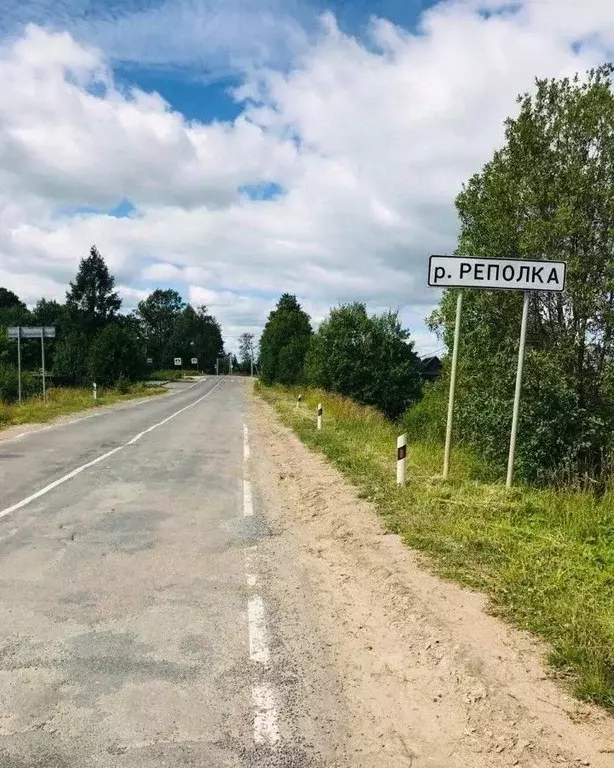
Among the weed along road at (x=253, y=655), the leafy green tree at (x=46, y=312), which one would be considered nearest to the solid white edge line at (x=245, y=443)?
the weed along road at (x=253, y=655)

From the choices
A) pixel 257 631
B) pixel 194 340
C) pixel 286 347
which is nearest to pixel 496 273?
pixel 257 631

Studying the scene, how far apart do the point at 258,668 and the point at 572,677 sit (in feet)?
6.43

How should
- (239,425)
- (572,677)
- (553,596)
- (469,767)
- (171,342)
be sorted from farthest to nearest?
(171,342) < (239,425) < (553,596) < (572,677) < (469,767)

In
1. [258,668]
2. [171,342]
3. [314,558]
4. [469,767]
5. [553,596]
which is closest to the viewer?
[469,767]

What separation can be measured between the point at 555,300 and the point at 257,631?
32.6 ft

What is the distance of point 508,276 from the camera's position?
8.95 metres

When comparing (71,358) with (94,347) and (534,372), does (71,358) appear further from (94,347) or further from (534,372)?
(534,372)

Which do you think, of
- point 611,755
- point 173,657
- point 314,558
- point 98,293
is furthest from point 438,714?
point 98,293

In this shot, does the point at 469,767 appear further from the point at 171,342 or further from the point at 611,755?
the point at 171,342

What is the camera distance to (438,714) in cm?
355

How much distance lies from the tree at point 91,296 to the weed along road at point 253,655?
265 ft

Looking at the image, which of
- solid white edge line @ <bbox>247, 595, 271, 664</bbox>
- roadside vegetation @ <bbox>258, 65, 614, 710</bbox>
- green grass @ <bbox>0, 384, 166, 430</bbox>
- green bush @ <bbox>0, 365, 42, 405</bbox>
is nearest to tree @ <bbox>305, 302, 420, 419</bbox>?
green grass @ <bbox>0, 384, 166, 430</bbox>

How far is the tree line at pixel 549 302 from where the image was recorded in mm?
11703

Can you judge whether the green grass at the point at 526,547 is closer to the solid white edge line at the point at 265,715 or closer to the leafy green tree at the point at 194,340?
the solid white edge line at the point at 265,715
